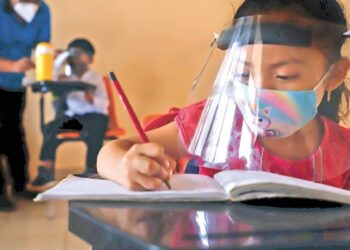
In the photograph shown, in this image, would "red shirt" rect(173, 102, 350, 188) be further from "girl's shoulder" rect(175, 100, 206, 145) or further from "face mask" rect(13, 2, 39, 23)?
"face mask" rect(13, 2, 39, 23)

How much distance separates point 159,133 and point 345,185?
0.30 metres

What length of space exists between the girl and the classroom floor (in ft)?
3.91

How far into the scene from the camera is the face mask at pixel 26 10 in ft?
9.68

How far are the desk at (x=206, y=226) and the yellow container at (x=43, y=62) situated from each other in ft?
8.37

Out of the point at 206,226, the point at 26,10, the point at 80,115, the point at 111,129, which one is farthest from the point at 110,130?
the point at 206,226

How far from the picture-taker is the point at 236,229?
1.38 feet

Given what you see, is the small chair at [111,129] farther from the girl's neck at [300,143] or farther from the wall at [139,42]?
the girl's neck at [300,143]

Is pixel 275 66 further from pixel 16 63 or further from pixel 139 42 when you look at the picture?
pixel 139 42

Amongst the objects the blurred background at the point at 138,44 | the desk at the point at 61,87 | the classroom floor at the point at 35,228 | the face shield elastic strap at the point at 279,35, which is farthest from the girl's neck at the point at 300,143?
the desk at the point at 61,87

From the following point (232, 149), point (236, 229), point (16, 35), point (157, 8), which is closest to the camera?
point (236, 229)

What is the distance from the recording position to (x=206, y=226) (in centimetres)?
43

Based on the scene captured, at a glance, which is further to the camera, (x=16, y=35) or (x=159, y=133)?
(x=16, y=35)

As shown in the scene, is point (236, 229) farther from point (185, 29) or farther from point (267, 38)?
point (185, 29)

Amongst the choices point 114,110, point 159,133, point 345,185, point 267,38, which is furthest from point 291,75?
point 114,110
